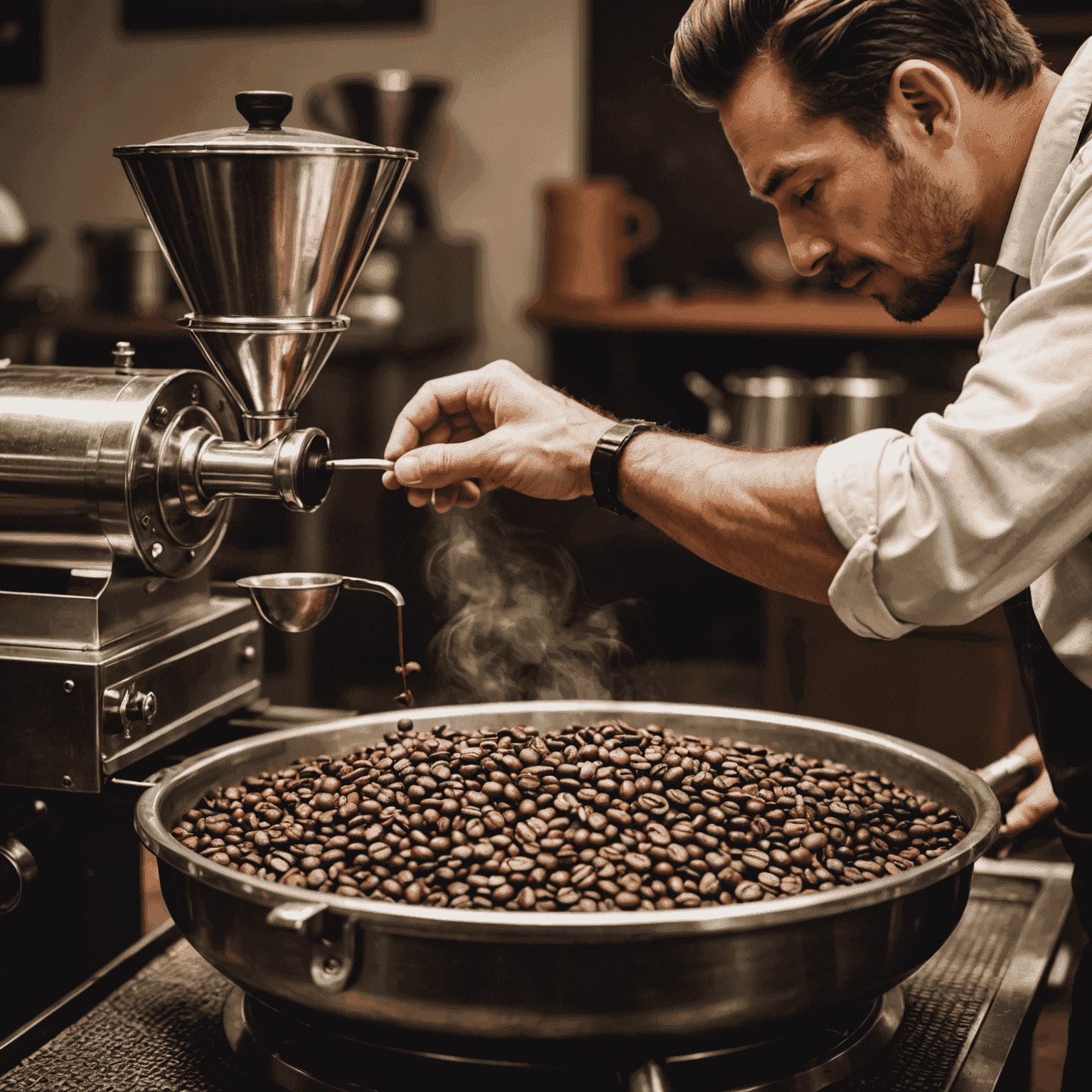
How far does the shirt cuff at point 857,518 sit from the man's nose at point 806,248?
326 mm

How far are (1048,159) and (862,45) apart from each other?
0.20 meters

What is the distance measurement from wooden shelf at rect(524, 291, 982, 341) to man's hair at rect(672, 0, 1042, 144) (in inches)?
88.4

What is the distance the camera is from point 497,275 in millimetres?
4320

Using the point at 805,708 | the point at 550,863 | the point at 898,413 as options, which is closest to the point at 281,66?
the point at 898,413

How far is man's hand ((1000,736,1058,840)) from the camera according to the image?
51.2 inches

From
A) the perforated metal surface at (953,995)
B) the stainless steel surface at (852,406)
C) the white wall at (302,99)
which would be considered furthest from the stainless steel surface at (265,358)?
the white wall at (302,99)

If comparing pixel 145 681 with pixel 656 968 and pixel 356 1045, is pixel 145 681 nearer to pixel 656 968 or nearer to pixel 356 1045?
pixel 356 1045

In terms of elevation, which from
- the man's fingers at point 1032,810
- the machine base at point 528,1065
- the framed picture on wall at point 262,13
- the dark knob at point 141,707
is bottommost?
the machine base at point 528,1065

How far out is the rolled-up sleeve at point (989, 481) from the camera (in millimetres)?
908

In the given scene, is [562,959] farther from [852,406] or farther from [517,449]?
[852,406]

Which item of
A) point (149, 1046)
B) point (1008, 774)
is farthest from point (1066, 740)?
point (149, 1046)

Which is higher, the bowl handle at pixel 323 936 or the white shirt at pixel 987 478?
the white shirt at pixel 987 478

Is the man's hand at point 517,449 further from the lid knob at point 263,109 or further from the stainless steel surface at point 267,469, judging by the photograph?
the lid knob at point 263,109

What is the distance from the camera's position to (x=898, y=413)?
10.3 feet
